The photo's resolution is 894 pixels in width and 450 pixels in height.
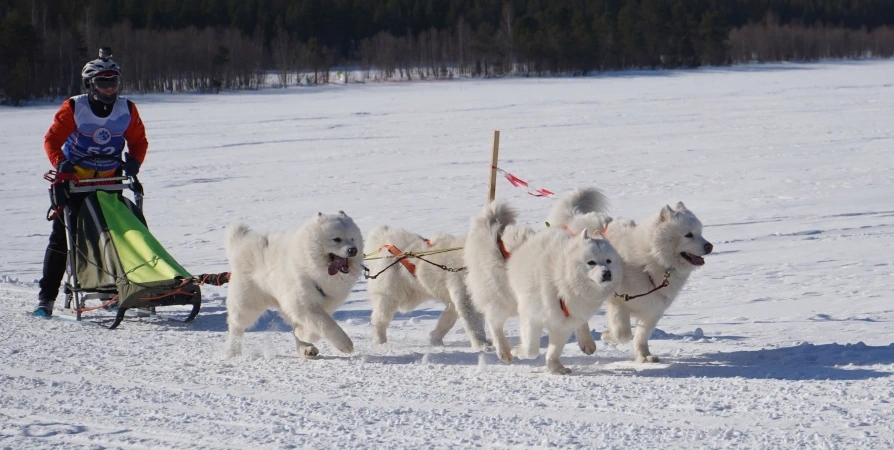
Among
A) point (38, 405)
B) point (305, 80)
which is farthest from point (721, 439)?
point (305, 80)

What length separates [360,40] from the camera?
77000 millimetres

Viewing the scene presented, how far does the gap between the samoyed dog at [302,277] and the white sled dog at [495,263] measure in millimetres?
631

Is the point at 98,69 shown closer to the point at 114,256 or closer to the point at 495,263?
the point at 114,256

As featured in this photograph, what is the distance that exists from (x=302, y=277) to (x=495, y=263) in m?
1.04

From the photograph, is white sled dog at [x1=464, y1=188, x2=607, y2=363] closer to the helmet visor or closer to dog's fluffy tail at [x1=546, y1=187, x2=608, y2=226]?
dog's fluffy tail at [x1=546, y1=187, x2=608, y2=226]

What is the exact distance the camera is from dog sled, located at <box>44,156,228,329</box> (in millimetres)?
6297

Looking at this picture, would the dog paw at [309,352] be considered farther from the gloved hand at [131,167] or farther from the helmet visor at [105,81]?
the helmet visor at [105,81]

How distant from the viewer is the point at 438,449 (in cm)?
388

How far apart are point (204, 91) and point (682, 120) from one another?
29582 mm

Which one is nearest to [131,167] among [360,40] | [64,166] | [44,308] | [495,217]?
[64,166]

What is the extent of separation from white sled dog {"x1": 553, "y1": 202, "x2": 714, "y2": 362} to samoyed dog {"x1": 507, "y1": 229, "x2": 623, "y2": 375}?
0.30m

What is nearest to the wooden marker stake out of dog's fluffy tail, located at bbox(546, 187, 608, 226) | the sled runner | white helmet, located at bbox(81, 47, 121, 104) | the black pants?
dog's fluffy tail, located at bbox(546, 187, 608, 226)

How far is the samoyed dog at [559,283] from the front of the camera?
16.1ft

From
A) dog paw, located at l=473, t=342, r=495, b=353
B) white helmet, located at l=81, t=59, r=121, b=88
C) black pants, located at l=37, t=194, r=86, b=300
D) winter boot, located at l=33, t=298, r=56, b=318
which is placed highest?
white helmet, located at l=81, t=59, r=121, b=88
